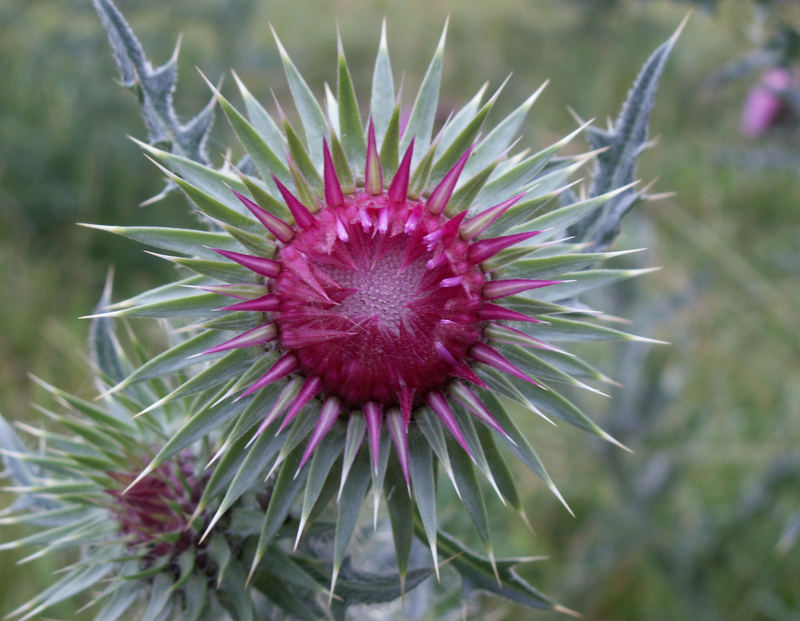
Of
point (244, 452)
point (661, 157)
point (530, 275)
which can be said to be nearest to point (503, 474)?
point (530, 275)

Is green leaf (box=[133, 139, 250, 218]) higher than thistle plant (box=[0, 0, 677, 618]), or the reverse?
green leaf (box=[133, 139, 250, 218])

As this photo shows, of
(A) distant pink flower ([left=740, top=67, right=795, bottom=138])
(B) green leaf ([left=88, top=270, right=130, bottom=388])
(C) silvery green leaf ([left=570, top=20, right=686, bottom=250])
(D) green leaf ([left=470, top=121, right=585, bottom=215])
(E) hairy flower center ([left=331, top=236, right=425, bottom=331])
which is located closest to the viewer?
(E) hairy flower center ([left=331, top=236, right=425, bottom=331])

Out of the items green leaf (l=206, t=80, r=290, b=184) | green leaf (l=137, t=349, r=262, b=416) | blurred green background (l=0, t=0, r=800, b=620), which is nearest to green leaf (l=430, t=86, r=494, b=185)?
green leaf (l=206, t=80, r=290, b=184)

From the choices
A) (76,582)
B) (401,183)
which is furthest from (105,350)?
(401,183)

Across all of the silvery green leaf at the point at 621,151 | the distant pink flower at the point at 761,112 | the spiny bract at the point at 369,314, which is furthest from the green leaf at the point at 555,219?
the distant pink flower at the point at 761,112

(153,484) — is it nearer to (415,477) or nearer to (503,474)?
(415,477)

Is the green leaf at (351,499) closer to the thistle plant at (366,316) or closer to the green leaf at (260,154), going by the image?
the thistle plant at (366,316)

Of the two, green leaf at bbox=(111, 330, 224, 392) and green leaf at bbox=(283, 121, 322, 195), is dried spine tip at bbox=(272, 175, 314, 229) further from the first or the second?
green leaf at bbox=(111, 330, 224, 392)

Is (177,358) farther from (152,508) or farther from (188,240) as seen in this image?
(152,508)
